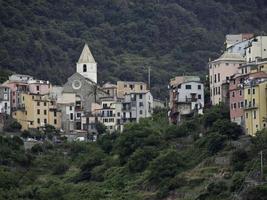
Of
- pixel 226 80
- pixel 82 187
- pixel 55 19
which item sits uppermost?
pixel 55 19

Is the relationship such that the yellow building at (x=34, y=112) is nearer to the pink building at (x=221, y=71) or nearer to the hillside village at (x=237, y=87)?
the hillside village at (x=237, y=87)

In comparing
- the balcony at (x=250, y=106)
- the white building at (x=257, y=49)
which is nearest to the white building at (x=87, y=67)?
the white building at (x=257, y=49)

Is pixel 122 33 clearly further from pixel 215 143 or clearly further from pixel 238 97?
pixel 215 143

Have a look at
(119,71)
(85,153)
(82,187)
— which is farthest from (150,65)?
(82,187)

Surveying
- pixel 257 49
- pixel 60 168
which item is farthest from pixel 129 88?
pixel 257 49

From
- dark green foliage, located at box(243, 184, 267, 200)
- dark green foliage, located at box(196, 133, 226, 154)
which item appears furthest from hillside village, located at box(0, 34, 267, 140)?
dark green foliage, located at box(243, 184, 267, 200)

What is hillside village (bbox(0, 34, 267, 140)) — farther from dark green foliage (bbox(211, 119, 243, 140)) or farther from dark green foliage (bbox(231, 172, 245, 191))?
dark green foliage (bbox(231, 172, 245, 191))

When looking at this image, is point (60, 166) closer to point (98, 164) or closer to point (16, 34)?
point (98, 164)
